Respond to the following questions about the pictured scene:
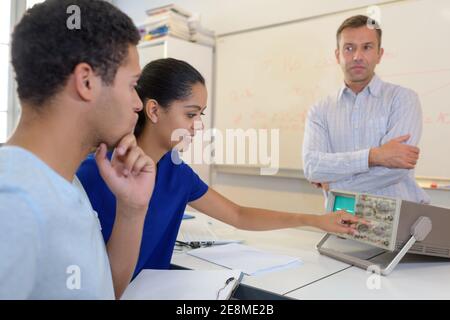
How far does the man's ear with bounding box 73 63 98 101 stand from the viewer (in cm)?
64

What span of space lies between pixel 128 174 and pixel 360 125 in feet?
3.60

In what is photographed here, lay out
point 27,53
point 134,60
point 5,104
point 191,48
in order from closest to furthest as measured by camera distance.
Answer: point 27,53 < point 134,60 < point 191,48 < point 5,104

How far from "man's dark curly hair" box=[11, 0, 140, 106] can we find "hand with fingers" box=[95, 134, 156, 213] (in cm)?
18

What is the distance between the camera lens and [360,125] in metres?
1.57

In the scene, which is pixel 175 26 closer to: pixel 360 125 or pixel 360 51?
pixel 360 51

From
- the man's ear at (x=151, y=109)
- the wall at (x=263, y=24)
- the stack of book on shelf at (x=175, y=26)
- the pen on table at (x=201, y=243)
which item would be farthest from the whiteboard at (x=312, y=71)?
the man's ear at (x=151, y=109)

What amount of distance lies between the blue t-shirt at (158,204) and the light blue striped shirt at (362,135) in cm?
57

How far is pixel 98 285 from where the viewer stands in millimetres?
653

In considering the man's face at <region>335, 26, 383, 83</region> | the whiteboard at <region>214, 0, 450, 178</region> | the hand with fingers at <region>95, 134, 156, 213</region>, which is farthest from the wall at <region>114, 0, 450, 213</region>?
the hand with fingers at <region>95, 134, 156, 213</region>

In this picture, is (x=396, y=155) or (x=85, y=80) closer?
(x=85, y=80)

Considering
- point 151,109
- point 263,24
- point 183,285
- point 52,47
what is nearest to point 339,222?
point 183,285

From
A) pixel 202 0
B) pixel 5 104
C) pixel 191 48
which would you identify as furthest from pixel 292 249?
pixel 5 104

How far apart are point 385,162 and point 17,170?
1142 mm
